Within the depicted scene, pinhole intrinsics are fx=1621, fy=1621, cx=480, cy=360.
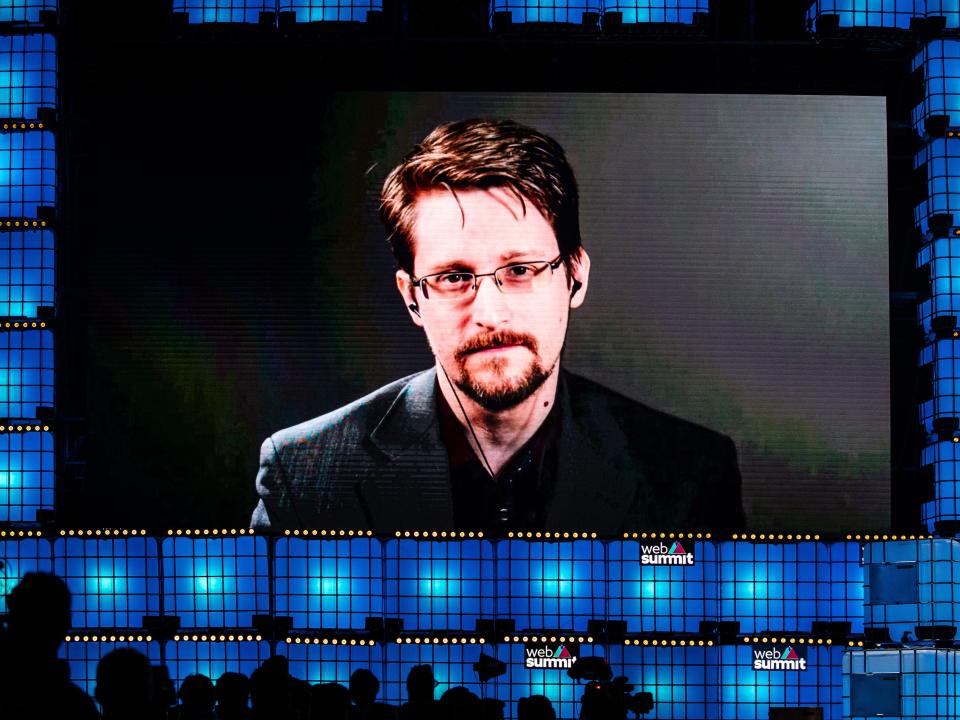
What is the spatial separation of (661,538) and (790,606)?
1.63m

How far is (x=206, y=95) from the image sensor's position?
18.5 meters

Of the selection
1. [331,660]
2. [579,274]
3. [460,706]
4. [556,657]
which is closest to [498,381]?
[579,274]

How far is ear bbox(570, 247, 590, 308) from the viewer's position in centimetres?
1806

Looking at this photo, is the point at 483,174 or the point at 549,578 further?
the point at 483,174

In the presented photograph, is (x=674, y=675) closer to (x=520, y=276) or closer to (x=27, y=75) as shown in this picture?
(x=520, y=276)

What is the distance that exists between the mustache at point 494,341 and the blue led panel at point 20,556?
504 cm

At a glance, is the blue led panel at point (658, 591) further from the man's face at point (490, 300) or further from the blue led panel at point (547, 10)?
the blue led panel at point (547, 10)

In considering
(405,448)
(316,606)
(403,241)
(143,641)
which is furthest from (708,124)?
(143,641)

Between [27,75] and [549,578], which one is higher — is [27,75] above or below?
above

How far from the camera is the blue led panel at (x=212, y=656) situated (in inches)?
701

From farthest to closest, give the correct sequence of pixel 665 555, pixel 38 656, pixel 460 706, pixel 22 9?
pixel 22 9
pixel 665 555
pixel 460 706
pixel 38 656

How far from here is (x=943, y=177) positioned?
18.4 meters

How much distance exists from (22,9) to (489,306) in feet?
20.9

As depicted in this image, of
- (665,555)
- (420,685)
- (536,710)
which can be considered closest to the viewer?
(536,710)
